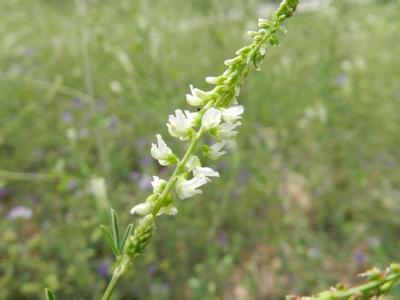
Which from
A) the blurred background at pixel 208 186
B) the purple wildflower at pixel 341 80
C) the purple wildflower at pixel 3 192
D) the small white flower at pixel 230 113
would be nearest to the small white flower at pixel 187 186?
the small white flower at pixel 230 113

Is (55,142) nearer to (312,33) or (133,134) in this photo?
(133,134)

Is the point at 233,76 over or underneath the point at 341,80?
underneath

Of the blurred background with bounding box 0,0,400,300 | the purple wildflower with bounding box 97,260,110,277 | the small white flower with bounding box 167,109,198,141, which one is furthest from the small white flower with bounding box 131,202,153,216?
the purple wildflower with bounding box 97,260,110,277

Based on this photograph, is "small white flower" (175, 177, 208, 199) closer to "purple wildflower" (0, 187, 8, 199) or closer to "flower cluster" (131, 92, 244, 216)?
"flower cluster" (131, 92, 244, 216)

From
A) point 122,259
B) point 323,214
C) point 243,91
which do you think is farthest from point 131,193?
point 122,259

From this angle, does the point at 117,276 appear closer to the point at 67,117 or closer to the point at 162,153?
the point at 162,153

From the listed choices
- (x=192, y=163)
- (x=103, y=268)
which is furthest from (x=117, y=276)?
(x=103, y=268)
